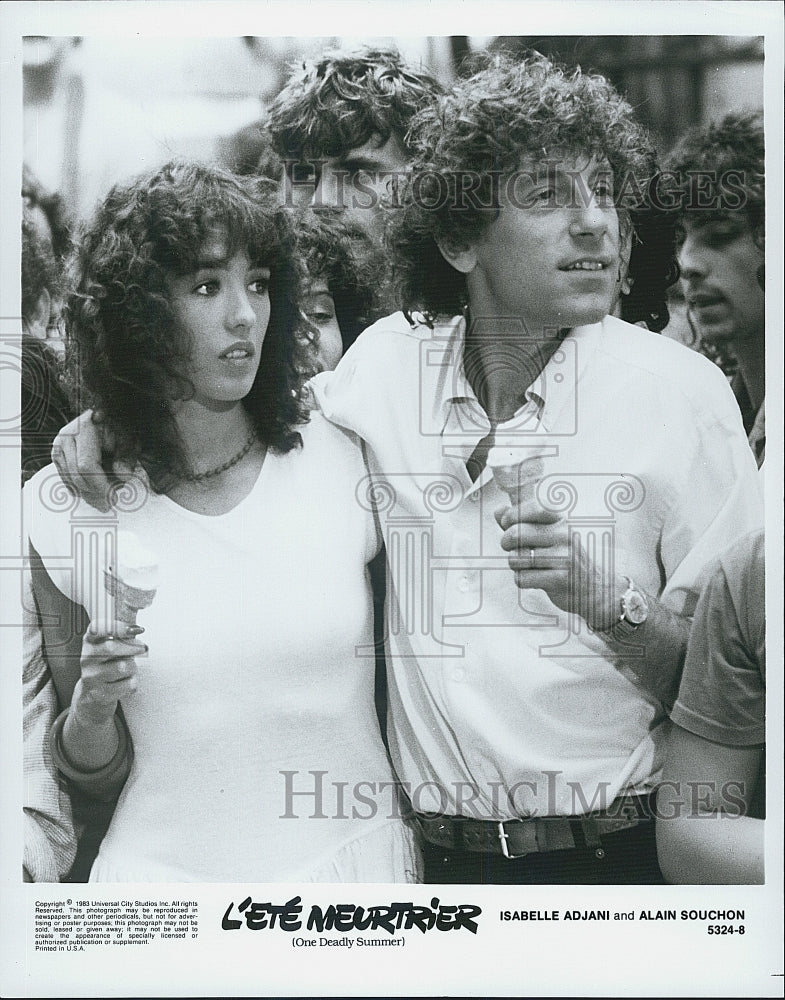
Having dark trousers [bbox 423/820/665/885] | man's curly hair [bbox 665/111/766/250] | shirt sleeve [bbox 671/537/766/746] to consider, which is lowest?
dark trousers [bbox 423/820/665/885]

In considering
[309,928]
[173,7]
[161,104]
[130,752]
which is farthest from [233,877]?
[173,7]

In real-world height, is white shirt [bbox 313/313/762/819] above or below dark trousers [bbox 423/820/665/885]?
above

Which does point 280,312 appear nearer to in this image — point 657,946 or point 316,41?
point 316,41

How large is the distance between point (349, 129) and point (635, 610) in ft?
4.36

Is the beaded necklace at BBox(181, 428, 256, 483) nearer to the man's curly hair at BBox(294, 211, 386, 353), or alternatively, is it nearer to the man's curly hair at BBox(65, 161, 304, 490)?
the man's curly hair at BBox(65, 161, 304, 490)

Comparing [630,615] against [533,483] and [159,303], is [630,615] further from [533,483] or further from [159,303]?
[159,303]

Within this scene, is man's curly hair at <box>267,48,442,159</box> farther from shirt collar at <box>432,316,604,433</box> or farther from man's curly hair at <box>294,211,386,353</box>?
shirt collar at <box>432,316,604,433</box>

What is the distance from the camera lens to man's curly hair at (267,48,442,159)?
251 centimetres

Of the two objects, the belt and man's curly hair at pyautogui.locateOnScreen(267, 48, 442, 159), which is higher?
man's curly hair at pyautogui.locateOnScreen(267, 48, 442, 159)

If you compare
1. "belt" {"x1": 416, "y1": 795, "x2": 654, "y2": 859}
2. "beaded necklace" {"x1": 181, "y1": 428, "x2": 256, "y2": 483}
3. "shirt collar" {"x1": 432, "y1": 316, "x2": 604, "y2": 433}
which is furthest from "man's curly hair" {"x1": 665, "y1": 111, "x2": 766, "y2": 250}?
"belt" {"x1": 416, "y1": 795, "x2": 654, "y2": 859}

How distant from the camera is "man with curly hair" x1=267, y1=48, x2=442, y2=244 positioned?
2506 millimetres

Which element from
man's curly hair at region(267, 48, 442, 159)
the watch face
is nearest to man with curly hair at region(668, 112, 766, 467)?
the watch face

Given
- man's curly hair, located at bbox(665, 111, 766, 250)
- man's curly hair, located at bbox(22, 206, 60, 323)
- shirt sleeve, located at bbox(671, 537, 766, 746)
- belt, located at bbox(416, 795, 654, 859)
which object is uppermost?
man's curly hair, located at bbox(665, 111, 766, 250)

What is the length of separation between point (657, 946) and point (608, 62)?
213 cm
